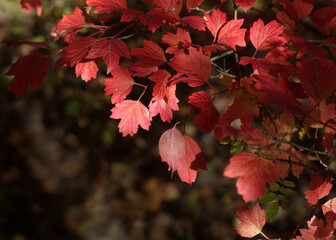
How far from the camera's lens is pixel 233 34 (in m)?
0.69

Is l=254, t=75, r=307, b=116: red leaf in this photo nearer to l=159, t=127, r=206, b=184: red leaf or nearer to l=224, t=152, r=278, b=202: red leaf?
l=224, t=152, r=278, b=202: red leaf

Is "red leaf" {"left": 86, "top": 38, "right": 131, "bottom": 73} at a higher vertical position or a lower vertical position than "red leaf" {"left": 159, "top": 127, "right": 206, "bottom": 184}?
higher

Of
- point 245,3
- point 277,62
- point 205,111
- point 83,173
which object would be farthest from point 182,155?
point 83,173

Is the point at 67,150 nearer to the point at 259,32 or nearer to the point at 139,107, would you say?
the point at 139,107

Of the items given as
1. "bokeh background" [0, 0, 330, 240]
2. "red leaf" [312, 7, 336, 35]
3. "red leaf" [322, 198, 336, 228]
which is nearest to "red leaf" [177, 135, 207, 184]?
"red leaf" [322, 198, 336, 228]

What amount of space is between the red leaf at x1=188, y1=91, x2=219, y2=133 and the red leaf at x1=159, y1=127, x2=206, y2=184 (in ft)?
0.27

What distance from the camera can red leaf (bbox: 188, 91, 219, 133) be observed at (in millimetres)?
604

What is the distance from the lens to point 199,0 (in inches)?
30.7

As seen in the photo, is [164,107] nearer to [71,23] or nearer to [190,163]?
[190,163]

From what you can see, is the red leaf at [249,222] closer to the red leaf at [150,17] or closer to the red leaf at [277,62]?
the red leaf at [277,62]

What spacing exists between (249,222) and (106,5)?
0.75 m

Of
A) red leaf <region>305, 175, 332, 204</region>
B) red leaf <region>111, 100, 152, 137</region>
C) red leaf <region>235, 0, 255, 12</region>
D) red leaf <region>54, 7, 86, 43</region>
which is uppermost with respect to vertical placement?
red leaf <region>235, 0, 255, 12</region>

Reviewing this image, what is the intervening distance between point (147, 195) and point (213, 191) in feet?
1.54

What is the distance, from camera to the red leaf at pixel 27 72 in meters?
0.68
